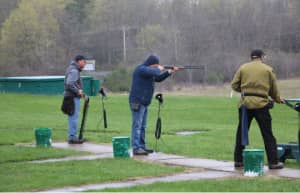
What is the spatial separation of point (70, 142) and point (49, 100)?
69.3ft

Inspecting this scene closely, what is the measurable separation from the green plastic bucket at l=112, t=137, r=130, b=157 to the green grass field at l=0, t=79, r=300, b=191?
416mm

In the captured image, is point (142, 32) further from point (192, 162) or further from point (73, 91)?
point (192, 162)

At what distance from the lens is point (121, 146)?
13.0m

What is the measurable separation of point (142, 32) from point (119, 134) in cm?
7588

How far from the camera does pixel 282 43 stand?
87.1 metres

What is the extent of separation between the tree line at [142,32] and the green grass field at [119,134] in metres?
51.2

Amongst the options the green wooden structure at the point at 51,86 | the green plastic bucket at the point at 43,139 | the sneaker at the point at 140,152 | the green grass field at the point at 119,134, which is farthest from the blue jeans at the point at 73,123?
the green wooden structure at the point at 51,86

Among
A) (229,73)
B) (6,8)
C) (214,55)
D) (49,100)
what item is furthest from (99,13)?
(49,100)

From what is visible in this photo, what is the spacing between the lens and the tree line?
88000 mm

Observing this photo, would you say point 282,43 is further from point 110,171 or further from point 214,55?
point 110,171

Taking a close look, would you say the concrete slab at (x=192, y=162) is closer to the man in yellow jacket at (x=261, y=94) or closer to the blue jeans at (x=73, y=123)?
the man in yellow jacket at (x=261, y=94)

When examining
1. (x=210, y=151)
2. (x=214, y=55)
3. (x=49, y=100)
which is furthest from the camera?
(x=214, y=55)

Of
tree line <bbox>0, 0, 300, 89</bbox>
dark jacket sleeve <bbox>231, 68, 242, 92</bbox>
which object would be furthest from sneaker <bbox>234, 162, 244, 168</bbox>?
tree line <bbox>0, 0, 300, 89</bbox>

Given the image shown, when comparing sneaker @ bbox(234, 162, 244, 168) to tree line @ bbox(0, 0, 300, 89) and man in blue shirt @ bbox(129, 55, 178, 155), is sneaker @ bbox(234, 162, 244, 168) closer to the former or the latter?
man in blue shirt @ bbox(129, 55, 178, 155)
